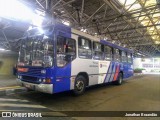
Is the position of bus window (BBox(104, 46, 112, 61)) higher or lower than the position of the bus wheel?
higher

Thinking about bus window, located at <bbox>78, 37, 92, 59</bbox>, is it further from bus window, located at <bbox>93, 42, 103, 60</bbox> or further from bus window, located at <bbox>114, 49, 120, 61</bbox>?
bus window, located at <bbox>114, 49, 120, 61</bbox>

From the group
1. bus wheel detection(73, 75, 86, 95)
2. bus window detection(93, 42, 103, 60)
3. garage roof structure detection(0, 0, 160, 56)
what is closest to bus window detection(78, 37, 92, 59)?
bus window detection(93, 42, 103, 60)

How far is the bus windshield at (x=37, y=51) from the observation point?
562 centimetres

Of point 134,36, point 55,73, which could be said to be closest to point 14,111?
point 55,73

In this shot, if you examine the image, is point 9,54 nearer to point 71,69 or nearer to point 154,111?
point 71,69

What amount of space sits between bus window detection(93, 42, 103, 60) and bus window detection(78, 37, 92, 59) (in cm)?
44

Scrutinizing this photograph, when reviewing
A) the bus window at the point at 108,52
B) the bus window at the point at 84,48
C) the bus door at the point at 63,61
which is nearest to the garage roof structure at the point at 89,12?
the bus window at the point at 108,52

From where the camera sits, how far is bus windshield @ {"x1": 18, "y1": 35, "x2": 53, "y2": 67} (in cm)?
562

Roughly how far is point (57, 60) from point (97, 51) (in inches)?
130

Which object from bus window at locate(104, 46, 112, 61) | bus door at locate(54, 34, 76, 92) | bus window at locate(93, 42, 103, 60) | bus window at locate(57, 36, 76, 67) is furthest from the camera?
bus window at locate(104, 46, 112, 61)

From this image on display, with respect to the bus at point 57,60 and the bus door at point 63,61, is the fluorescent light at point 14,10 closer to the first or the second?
the bus at point 57,60

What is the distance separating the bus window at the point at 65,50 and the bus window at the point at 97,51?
70.0 inches

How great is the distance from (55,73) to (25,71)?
4.60ft

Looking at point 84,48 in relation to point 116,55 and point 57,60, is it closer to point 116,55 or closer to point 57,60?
point 57,60
